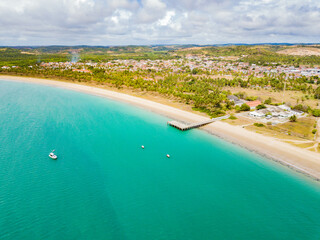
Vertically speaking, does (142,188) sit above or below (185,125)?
below

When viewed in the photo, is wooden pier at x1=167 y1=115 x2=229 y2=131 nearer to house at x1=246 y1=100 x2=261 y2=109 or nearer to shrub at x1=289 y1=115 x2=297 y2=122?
house at x1=246 y1=100 x2=261 y2=109

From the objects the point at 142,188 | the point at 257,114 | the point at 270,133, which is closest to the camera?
the point at 142,188

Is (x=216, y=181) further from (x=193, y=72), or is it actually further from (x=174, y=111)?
(x=193, y=72)

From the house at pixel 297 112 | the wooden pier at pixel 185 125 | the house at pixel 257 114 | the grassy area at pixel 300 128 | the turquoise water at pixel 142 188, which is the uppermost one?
the house at pixel 257 114

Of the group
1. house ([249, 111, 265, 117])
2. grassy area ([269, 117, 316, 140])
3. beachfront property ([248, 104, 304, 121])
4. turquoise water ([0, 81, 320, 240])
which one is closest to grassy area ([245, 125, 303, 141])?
grassy area ([269, 117, 316, 140])

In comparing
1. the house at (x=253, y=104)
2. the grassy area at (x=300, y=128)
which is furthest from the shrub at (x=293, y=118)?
the house at (x=253, y=104)

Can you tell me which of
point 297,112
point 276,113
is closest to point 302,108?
point 297,112

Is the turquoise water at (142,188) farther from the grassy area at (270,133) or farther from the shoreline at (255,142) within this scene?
the grassy area at (270,133)

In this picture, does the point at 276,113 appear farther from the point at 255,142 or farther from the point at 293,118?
the point at 255,142
